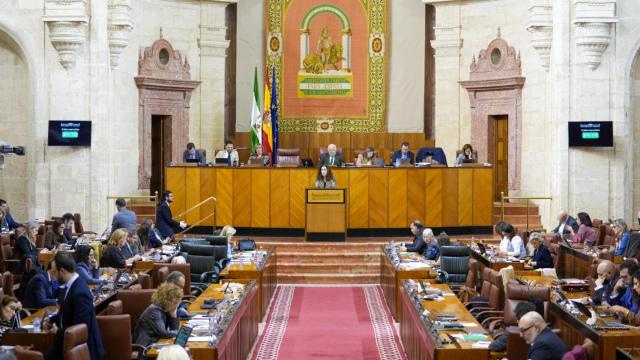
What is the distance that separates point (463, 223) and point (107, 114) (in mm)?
7450

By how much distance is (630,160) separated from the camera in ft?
64.7

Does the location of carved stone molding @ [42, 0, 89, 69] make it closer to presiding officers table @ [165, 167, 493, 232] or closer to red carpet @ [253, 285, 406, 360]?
presiding officers table @ [165, 167, 493, 232]

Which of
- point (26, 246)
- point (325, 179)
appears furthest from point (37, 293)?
point (325, 179)

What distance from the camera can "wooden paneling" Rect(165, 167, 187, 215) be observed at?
19750 mm

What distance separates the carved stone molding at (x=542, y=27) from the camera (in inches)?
807

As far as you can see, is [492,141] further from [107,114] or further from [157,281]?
[157,281]

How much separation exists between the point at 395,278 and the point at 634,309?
179 inches

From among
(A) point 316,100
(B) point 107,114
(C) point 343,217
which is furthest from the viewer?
(A) point 316,100

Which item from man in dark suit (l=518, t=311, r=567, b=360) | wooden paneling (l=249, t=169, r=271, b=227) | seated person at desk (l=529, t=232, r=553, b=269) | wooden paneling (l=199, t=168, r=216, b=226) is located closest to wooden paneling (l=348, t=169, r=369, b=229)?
wooden paneling (l=249, t=169, r=271, b=227)

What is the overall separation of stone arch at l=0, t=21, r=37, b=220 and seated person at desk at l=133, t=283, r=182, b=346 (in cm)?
1142

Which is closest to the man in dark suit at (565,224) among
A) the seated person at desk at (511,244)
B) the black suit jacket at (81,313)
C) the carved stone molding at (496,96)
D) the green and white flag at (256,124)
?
the seated person at desk at (511,244)

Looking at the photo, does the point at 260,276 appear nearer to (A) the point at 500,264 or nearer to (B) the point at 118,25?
(A) the point at 500,264

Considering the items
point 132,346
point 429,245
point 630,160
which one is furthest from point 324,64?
point 132,346

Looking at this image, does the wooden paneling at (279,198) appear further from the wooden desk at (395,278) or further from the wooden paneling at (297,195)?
the wooden desk at (395,278)
